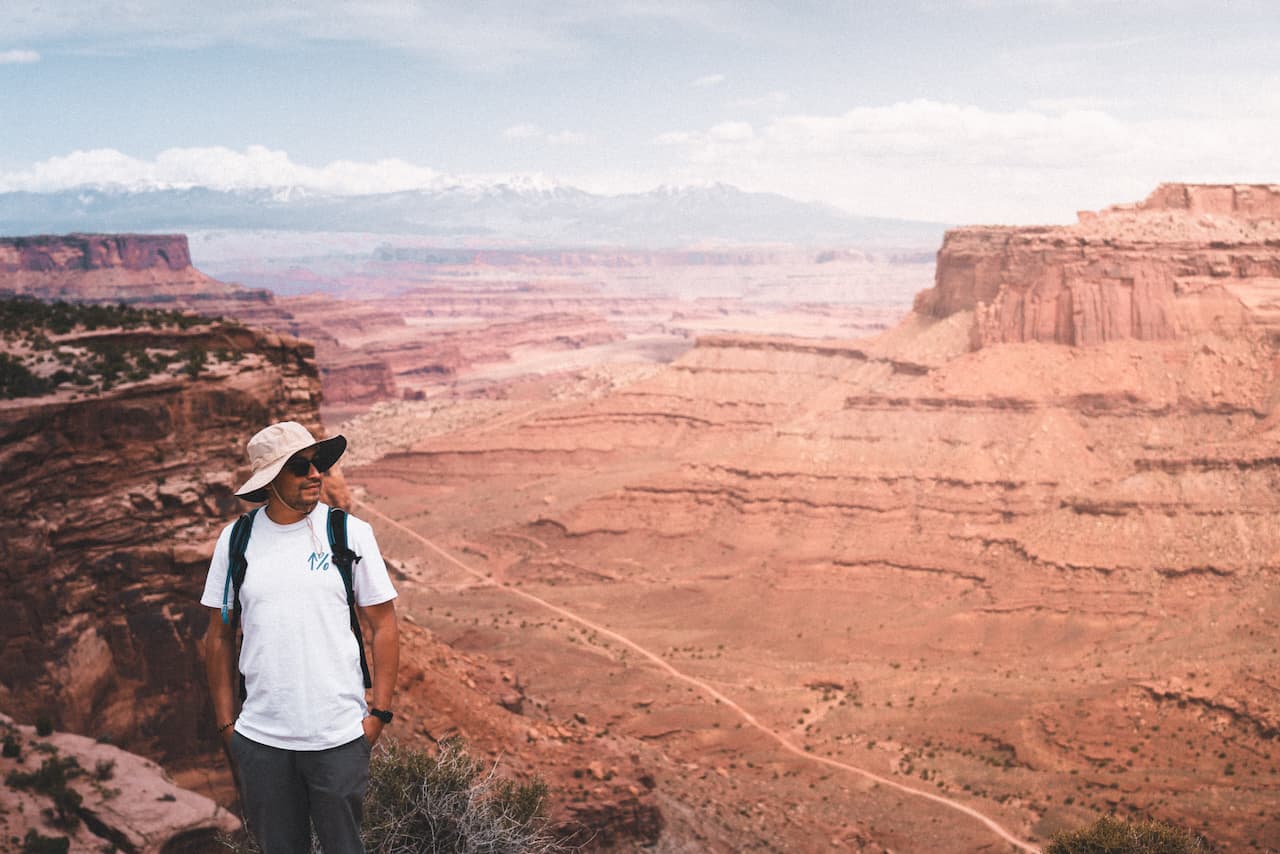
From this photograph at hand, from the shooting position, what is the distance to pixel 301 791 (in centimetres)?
740

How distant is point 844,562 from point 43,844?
35973mm

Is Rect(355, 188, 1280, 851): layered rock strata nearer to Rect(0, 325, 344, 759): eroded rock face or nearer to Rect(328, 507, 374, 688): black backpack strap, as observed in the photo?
Rect(0, 325, 344, 759): eroded rock face

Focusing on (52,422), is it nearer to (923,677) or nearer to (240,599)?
(240,599)

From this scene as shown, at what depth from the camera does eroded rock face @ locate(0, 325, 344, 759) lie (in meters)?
18.3

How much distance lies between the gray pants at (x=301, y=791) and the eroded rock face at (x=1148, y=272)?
4775 cm

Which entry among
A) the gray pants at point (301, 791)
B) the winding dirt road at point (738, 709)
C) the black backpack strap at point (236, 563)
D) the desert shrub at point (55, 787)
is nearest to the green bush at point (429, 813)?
the gray pants at point (301, 791)

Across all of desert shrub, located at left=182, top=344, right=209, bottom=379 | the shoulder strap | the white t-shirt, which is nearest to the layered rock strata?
desert shrub, located at left=182, top=344, right=209, bottom=379

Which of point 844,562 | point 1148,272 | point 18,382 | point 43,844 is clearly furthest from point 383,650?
point 1148,272

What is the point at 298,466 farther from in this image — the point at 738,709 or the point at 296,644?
the point at 738,709

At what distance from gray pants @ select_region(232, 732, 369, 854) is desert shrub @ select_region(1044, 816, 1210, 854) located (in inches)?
542

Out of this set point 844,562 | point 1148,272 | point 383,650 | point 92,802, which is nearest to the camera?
point 383,650

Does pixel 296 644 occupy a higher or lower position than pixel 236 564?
lower

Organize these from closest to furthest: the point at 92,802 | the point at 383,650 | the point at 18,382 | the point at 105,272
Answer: the point at 383,650
the point at 92,802
the point at 18,382
the point at 105,272

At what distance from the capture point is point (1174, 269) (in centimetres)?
4894
